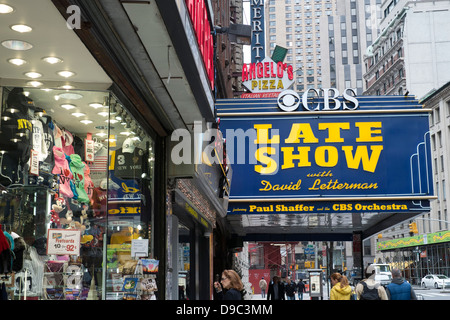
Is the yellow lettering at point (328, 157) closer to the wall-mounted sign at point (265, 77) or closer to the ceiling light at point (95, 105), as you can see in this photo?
the wall-mounted sign at point (265, 77)

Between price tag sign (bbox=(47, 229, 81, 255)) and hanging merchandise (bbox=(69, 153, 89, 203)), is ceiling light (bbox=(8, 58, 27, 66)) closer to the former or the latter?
hanging merchandise (bbox=(69, 153, 89, 203))

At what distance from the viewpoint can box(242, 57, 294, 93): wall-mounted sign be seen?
1154 inches

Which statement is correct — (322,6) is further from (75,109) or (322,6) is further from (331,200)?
(75,109)

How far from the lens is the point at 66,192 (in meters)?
7.23

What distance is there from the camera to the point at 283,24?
18888 cm

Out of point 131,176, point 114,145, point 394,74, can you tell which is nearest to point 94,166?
point 114,145

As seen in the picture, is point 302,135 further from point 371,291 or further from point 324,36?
point 324,36

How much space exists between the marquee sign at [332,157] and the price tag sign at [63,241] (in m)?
13.5

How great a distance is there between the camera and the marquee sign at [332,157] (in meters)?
20.1

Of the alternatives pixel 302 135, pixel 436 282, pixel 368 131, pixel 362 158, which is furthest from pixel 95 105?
pixel 436 282

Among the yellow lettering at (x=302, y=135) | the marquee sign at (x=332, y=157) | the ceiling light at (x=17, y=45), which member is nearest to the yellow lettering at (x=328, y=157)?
the marquee sign at (x=332, y=157)

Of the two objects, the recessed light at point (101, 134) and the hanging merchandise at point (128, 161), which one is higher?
the recessed light at point (101, 134)

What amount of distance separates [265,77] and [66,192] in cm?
2361

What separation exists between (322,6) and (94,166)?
194 meters
